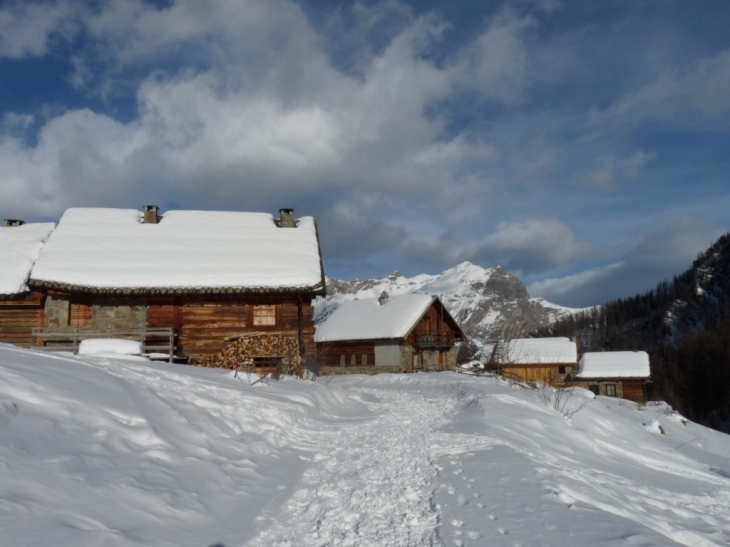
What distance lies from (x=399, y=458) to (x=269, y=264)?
14.0 metres

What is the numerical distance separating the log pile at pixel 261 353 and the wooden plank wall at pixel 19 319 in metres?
6.42

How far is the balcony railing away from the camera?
4150 centimetres

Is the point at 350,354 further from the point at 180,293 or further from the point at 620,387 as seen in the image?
the point at 620,387

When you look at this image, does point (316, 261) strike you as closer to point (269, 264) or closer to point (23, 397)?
point (269, 264)

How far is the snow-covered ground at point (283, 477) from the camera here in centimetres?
460

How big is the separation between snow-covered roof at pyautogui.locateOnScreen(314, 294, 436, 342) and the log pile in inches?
751

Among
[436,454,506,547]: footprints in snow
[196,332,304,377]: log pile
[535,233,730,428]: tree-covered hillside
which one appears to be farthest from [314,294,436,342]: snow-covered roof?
[535,233,730,428]: tree-covered hillside

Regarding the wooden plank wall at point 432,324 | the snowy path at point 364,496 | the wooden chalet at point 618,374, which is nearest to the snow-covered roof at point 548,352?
the wooden chalet at point 618,374

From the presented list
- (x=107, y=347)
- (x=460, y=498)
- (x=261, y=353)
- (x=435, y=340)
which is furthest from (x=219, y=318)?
(x=435, y=340)

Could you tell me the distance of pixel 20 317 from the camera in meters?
20.5

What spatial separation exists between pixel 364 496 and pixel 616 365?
57521mm

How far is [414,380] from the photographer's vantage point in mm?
30141

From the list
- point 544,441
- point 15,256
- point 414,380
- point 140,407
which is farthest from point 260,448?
point 414,380

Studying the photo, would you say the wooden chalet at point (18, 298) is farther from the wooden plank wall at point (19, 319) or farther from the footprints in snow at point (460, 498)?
the footprints in snow at point (460, 498)
